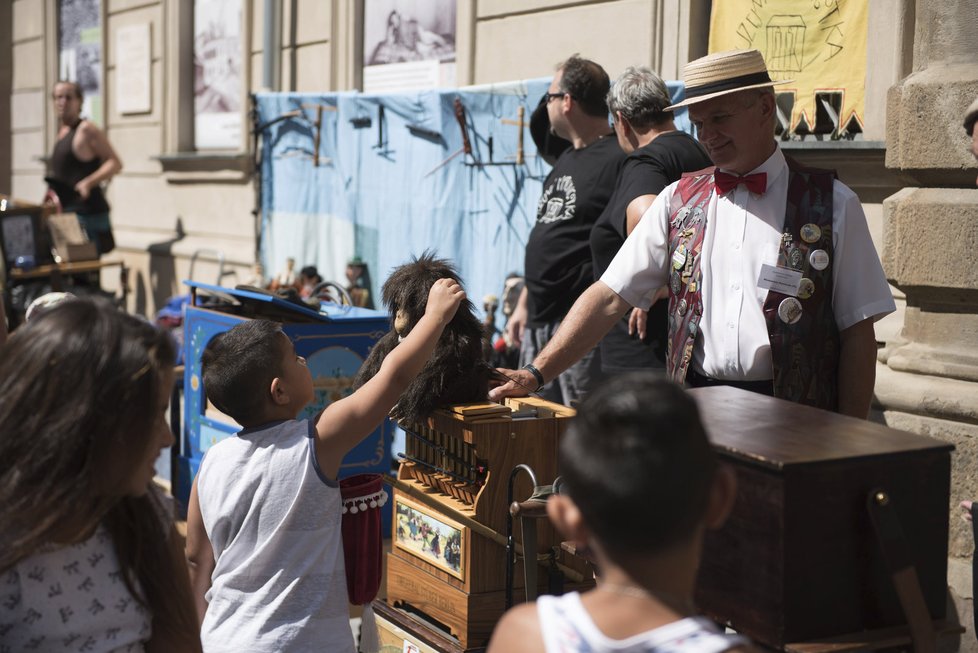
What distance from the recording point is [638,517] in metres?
1.45

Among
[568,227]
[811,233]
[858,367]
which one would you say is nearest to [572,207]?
[568,227]

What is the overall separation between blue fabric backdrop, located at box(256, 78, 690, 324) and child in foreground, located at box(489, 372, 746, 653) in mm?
3568

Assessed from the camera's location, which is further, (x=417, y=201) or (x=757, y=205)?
(x=417, y=201)

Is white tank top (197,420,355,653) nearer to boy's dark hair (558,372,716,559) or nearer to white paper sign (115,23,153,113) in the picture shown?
boy's dark hair (558,372,716,559)

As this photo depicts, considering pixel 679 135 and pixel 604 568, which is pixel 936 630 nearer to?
pixel 604 568

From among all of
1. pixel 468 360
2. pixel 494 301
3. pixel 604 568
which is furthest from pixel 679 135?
pixel 604 568

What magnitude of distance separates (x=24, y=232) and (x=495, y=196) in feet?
14.4

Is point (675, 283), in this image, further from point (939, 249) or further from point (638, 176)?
point (939, 249)

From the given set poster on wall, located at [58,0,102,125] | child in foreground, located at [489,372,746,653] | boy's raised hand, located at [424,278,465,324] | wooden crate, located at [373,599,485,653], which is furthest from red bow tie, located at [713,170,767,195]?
poster on wall, located at [58,0,102,125]

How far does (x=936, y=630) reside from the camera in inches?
78.0

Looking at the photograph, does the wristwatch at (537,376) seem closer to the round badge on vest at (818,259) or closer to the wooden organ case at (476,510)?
the wooden organ case at (476,510)

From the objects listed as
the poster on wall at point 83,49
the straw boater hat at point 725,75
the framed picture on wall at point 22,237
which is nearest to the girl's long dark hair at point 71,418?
the straw boater hat at point 725,75

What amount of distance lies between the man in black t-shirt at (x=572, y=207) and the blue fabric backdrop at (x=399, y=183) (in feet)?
1.52

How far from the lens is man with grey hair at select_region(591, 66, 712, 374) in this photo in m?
3.87
